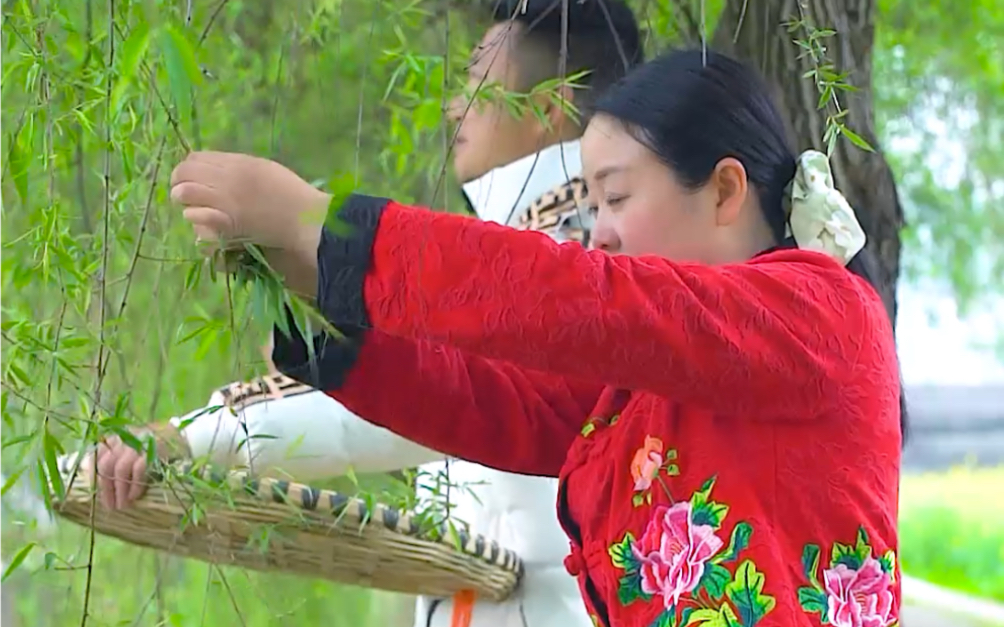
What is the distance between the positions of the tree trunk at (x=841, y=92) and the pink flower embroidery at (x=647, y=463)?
22.3 inches

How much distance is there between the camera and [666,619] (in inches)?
33.5

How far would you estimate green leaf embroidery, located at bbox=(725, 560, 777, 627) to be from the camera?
818 millimetres

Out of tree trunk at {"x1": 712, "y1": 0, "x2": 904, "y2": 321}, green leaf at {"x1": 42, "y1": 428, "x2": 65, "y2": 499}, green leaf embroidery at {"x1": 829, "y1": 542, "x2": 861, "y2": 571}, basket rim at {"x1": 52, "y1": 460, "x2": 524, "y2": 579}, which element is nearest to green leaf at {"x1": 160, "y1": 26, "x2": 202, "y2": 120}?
green leaf at {"x1": 42, "y1": 428, "x2": 65, "y2": 499}

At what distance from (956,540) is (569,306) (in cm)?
372

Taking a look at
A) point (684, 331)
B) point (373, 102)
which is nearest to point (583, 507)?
point (684, 331)

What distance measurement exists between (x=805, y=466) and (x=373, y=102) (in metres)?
0.94

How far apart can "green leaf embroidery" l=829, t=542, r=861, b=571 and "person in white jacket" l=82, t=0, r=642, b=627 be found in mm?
357

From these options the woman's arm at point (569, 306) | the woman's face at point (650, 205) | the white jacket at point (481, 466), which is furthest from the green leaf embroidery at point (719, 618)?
the white jacket at point (481, 466)

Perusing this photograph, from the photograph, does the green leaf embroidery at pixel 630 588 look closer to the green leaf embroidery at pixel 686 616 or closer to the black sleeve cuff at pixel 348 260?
the green leaf embroidery at pixel 686 616

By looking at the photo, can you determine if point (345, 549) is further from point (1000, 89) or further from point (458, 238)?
point (1000, 89)

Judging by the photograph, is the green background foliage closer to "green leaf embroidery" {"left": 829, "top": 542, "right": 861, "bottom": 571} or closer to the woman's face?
the woman's face

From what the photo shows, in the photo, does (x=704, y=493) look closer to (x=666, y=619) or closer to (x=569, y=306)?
(x=666, y=619)

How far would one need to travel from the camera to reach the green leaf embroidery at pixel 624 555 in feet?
2.88

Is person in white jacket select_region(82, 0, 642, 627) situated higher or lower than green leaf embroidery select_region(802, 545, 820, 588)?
higher
